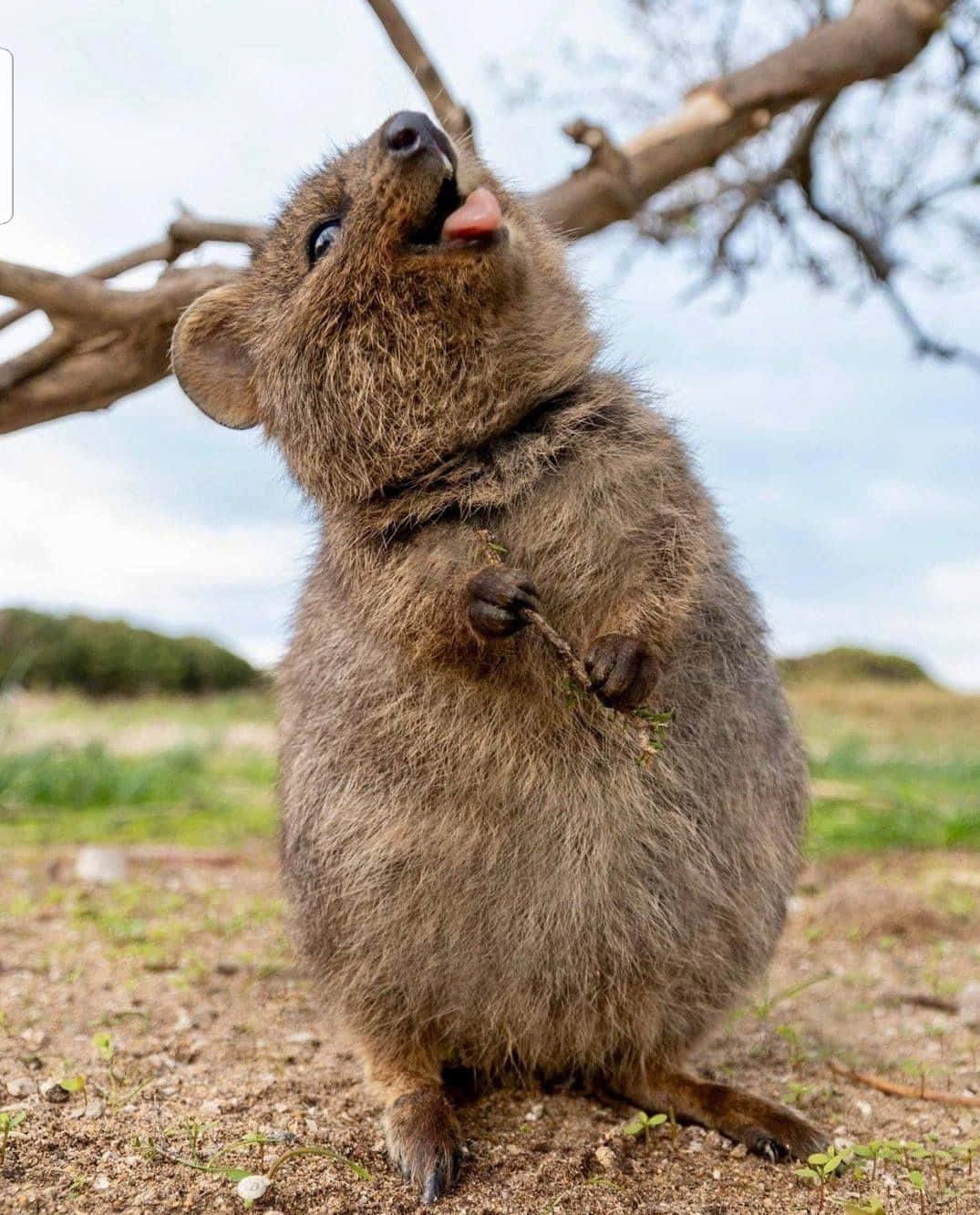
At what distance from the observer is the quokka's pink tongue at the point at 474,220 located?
264 cm

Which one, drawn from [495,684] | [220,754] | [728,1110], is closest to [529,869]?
[495,684]

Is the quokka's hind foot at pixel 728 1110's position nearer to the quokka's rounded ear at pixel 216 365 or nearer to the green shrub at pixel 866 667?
the quokka's rounded ear at pixel 216 365

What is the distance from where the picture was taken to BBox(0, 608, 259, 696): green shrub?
21.6 meters

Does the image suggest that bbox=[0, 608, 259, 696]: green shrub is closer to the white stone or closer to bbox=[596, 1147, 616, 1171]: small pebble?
the white stone

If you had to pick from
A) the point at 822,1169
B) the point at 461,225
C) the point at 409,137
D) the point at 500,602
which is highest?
the point at 409,137

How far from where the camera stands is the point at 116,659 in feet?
Result: 74.0

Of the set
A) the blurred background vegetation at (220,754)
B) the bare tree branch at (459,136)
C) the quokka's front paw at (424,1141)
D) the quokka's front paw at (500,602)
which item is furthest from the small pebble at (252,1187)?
the bare tree branch at (459,136)

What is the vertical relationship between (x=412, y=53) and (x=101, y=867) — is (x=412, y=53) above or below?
above

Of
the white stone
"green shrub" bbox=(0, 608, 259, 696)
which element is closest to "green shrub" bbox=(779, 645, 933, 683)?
"green shrub" bbox=(0, 608, 259, 696)

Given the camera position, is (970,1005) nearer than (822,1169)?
No

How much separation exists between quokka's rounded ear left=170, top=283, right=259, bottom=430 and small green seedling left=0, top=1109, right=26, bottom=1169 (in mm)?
1716

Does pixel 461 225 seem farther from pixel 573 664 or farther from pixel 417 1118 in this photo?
pixel 417 1118

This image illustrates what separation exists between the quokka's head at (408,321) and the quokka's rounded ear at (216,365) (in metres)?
0.22

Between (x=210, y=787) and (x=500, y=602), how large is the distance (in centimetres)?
724
